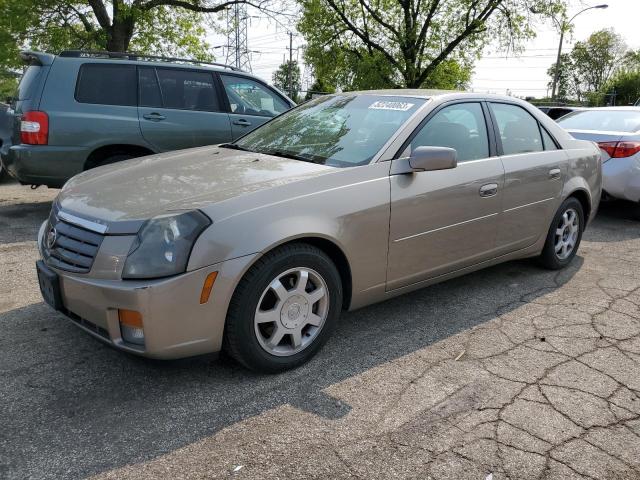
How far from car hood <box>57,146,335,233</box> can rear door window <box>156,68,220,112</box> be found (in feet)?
9.01

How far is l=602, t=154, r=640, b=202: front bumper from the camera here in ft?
22.1

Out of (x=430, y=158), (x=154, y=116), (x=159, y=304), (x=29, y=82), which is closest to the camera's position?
(x=159, y=304)

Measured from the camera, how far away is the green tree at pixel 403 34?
52.1 feet

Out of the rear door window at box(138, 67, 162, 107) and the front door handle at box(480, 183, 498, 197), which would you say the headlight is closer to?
the front door handle at box(480, 183, 498, 197)

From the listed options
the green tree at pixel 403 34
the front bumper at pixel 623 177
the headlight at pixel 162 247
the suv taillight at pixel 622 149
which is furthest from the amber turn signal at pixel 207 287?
the green tree at pixel 403 34

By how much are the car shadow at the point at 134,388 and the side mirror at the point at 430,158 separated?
1.09 meters

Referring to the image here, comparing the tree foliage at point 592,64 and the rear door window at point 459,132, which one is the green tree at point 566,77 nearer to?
the tree foliage at point 592,64

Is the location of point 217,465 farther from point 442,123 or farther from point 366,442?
point 442,123

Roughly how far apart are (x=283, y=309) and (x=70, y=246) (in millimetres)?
1135

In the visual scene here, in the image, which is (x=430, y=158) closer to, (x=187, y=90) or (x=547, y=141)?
(x=547, y=141)

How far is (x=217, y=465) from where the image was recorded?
2289 millimetres

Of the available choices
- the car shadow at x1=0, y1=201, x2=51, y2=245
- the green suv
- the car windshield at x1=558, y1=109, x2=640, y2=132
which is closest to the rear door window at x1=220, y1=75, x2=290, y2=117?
the green suv

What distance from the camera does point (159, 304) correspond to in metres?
2.53

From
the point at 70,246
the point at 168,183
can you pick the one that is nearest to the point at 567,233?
the point at 168,183
